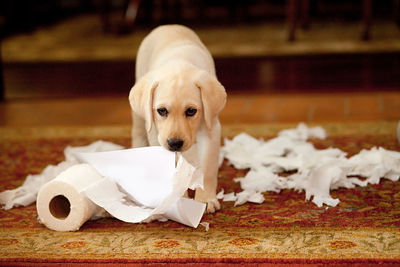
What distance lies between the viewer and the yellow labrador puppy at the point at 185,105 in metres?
2.35

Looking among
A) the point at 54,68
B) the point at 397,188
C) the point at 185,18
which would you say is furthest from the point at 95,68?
the point at 397,188

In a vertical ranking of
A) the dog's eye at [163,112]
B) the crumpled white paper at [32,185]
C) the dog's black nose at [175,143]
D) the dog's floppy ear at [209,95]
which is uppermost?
the dog's floppy ear at [209,95]

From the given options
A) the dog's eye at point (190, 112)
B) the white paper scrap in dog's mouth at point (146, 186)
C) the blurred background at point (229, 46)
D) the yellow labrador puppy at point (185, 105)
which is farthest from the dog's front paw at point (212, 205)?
→ the blurred background at point (229, 46)

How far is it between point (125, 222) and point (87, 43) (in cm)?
539

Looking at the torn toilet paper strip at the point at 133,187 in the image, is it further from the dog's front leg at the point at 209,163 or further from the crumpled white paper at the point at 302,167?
the crumpled white paper at the point at 302,167

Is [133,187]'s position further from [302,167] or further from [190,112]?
[302,167]

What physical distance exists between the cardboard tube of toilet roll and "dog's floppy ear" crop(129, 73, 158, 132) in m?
0.33

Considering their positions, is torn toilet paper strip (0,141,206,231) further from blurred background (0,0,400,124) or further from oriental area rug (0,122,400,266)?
blurred background (0,0,400,124)

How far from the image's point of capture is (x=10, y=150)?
3.58 m

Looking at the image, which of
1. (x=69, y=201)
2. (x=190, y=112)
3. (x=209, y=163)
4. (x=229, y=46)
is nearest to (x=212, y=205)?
(x=209, y=163)

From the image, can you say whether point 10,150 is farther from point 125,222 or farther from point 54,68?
point 54,68

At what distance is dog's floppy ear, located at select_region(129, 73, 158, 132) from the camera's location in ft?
7.89

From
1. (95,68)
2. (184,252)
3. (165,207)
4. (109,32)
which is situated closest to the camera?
(184,252)

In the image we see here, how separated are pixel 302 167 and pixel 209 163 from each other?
1.98 ft
